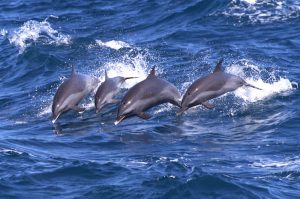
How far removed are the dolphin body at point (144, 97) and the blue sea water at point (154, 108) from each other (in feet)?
1.90

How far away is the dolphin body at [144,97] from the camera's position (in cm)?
1648

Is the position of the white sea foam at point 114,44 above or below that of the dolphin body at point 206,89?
below

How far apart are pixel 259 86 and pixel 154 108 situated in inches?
113

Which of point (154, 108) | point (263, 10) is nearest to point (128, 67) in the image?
point (154, 108)

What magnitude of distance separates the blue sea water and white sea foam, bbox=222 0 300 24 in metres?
0.04

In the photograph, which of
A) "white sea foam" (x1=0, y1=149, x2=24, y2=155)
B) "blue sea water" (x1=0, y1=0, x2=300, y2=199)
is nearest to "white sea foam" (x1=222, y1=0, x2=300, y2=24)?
"blue sea water" (x1=0, y1=0, x2=300, y2=199)

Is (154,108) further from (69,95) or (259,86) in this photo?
(259,86)

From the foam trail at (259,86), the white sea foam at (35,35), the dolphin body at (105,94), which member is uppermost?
the dolphin body at (105,94)

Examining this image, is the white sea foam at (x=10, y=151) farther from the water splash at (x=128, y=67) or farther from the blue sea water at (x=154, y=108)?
the water splash at (x=128, y=67)

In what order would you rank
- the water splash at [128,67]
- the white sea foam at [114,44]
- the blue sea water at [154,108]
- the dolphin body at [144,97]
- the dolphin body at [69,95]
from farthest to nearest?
the white sea foam at [114,44]
the water splash at [128,67]
the dolphin body at [69,95]
the dolphin body at [144,97]
the blue sea water at [154,108]

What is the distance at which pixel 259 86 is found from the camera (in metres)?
20.4

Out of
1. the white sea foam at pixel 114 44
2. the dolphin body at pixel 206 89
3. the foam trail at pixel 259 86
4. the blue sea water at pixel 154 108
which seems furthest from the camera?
the white sea foam at pixel 114 44

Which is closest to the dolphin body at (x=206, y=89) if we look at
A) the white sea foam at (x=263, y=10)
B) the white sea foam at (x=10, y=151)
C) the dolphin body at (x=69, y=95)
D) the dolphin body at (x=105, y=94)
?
the dolphin body at (x=105, y=94)

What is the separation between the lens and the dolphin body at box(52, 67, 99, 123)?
1738cm
